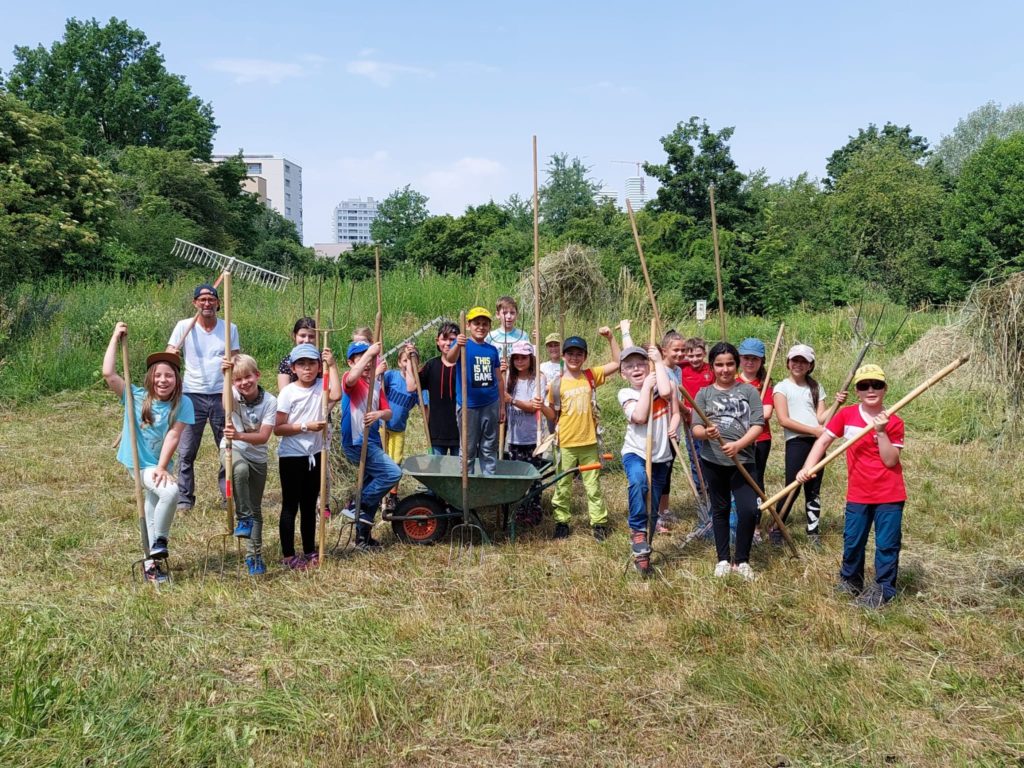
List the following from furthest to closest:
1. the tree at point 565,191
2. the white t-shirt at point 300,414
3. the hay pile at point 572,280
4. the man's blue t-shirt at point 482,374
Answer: the tree at point 565,191
the hay pile at point 572,280
the man's blue t-shirt at point 482,374
the white t-shirt at point 300,414

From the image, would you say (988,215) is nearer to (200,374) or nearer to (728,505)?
(728,505)

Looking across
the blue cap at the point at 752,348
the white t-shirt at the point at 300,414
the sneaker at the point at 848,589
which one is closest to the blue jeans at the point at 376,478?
the white t-shirt at the point at 300,414

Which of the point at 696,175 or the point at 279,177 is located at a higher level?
the point at 279,177

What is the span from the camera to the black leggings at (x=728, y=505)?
188 inches

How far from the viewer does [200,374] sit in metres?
6.15

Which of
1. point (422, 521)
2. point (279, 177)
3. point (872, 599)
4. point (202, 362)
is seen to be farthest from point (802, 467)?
point (279, 177)

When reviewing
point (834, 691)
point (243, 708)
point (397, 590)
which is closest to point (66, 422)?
point (397, 590)

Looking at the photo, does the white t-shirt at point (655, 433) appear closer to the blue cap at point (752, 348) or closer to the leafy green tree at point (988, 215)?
the blue cap at point (752, 348)

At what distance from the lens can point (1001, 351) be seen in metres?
5.28

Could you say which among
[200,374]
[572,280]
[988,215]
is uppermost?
[988,215]

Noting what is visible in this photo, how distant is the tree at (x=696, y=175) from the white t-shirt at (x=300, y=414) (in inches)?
801

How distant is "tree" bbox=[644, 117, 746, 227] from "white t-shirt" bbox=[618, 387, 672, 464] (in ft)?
64.7

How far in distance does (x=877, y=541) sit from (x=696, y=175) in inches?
841

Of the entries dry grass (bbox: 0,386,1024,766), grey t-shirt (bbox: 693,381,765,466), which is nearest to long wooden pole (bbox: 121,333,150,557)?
dry grass (bbox: 0,386,1024,766)
